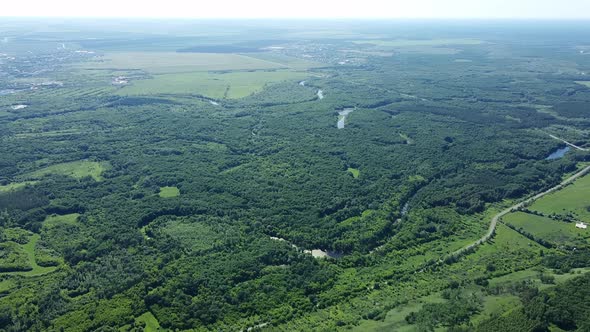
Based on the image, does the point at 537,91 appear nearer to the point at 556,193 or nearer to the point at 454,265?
the point at 556,193

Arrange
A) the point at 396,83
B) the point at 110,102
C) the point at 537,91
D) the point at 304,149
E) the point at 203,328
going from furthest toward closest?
the point at 396,83 → the point at 537,91 → the point at 110,102 → the point at 304,149 → the point at 203,328

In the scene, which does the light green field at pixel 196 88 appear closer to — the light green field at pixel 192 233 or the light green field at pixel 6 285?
the light green field at pixel 192 233

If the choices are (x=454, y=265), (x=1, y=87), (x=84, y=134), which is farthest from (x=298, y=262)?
(x=1, y=87)

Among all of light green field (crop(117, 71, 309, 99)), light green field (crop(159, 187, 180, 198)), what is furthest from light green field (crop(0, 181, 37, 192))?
light green field (crop(117, 71, 309, 99))

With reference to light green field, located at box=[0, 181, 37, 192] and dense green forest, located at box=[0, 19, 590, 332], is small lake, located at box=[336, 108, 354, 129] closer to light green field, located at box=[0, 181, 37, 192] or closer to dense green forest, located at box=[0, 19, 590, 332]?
dense green forest, located at box=[0, 19, 590, 332]

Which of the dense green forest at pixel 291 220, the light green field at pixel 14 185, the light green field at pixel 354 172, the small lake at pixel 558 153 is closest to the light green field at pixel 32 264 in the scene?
the dense green forest at pixel 291 220
